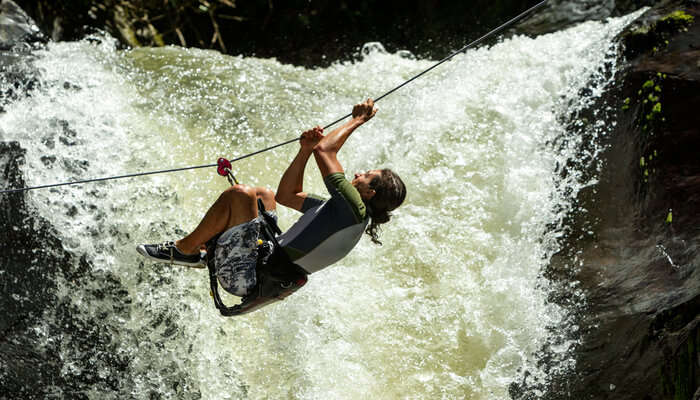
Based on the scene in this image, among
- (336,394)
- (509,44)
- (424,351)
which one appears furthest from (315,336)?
(509,44)

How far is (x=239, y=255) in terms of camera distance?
312cm

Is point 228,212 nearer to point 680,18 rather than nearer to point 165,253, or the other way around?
point 165,253

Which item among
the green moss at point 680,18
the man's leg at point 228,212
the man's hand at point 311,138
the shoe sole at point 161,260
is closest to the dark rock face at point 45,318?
the shoe sole at point 161,260

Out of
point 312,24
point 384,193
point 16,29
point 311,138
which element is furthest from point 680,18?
point 16,29

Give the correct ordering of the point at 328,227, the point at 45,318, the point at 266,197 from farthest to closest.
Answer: the point at 45,318 → the point at 266,197 → the point at 328,227

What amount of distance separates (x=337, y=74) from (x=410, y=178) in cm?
180

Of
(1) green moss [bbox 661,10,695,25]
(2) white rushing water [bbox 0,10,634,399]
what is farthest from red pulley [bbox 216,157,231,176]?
(1) green moss [bbox 661,10,695,25]

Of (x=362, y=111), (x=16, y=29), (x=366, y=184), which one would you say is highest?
(x=16, y=29)

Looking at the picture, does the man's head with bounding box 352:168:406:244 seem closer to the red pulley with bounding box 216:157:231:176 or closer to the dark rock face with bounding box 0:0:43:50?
the red pulley with bounding box 216:157:231:176

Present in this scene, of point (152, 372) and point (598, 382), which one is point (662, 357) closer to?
point (598, 382)

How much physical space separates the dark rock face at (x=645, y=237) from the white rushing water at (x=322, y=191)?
7.8 inches

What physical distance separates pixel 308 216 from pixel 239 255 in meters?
0.42

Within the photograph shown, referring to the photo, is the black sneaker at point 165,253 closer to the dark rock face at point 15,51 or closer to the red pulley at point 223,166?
the red pulley at point 223,166

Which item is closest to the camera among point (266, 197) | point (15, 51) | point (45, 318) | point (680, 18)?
point (266, 197)
